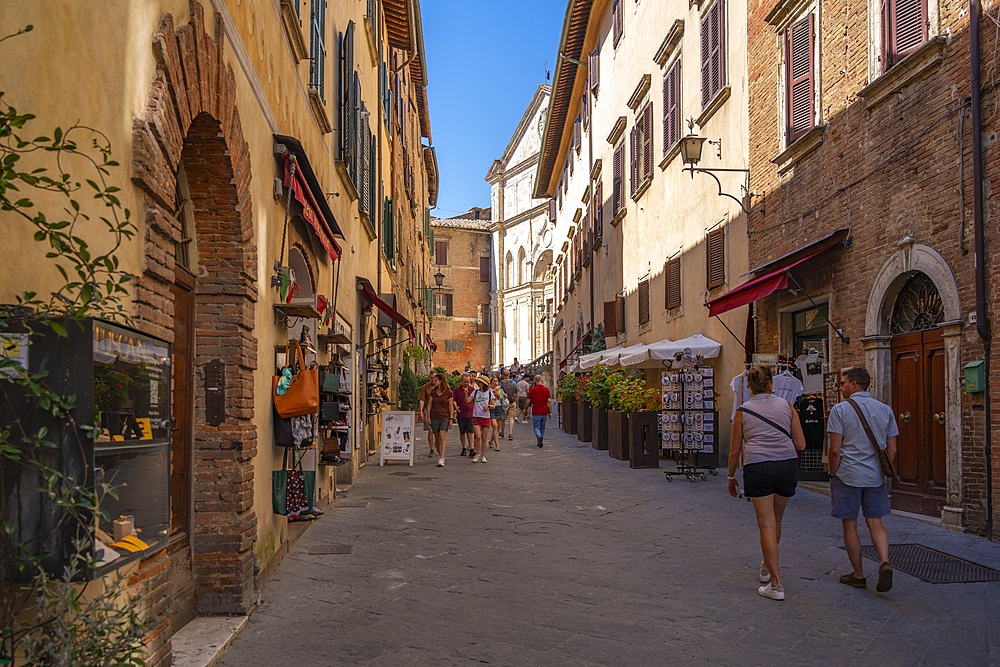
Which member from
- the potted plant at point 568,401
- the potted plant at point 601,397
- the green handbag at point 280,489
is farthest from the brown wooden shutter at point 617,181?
the green handbag at point 280,489

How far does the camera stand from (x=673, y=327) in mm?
16844

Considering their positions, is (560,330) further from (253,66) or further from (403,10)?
(253,66)

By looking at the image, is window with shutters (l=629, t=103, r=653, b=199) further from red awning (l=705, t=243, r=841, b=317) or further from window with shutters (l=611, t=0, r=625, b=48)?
red awning (l=705, t=243, r=841, b=317)

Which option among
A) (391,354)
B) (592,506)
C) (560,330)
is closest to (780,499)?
(592,506)

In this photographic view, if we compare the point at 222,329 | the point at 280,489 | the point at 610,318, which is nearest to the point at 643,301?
the point at 610,318

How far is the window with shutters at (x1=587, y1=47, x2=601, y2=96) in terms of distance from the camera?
85.0 feet

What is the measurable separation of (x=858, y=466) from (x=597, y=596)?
208 cm

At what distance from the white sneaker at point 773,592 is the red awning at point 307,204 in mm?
4494

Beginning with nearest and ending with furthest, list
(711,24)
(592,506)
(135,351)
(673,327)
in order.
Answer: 1. (135,351)
2. (592,506)
3. (711,24)
4. (673,327)

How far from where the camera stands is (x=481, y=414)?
49.6 feet

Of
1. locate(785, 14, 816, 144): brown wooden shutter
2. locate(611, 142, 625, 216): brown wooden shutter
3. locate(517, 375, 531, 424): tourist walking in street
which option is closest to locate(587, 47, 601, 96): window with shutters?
locate(611, 142, 625, 216): brown wooden shutter

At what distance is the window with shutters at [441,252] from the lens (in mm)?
53531

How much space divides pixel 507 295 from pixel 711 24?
38.0m

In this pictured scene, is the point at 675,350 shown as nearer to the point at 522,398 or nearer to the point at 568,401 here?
the point at 568,401
